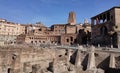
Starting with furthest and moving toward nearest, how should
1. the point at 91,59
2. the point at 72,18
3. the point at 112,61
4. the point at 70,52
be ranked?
the point at 72,18 → the point at 70,52 → the point at 91,59 → the point at 112,61

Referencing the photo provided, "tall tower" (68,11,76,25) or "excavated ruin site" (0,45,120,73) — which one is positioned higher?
"tall tower" (68,11,76,25)

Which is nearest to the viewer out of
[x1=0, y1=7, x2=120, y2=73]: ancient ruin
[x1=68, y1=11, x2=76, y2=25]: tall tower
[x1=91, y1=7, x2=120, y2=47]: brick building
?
[x1=0, y1=7, x2=120, y2=73]: ancient ruin

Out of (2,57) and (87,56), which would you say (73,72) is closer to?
(2,57)

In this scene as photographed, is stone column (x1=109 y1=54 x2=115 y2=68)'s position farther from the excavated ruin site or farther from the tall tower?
the tall tower

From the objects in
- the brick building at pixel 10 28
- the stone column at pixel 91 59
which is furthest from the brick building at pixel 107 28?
the brick building at pixel 10 28

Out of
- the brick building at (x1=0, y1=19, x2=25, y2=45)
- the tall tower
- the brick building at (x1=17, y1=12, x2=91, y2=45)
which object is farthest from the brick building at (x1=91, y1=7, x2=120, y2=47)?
the brick building at (x1=0, y1=19, x2=25, y2=45)

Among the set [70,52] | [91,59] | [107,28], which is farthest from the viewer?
[107,28]

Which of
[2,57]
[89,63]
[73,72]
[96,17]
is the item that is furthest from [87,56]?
[96,17]

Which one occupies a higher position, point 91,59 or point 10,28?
point 10,28

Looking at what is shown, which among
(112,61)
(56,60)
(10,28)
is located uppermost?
(10,28)

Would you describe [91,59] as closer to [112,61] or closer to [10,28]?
[112,61]

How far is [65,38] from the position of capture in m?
69.9

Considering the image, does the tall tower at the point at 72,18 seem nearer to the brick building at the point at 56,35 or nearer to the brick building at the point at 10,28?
the brick building at the point at 56,35

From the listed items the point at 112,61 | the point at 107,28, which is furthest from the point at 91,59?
the point at 107,28
